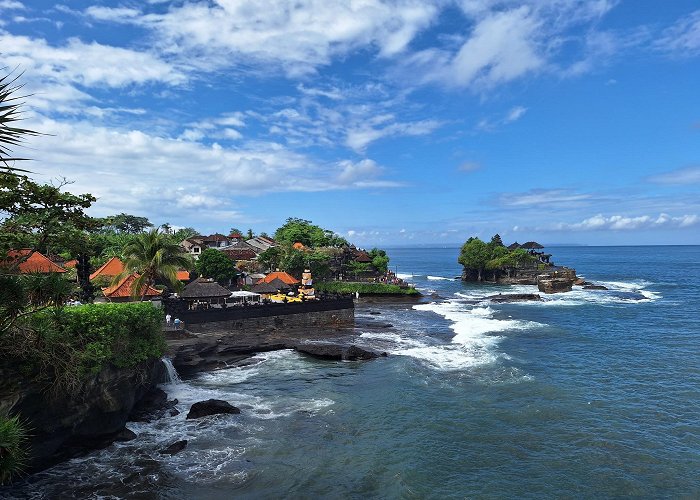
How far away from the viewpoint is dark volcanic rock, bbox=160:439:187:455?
16688 millimetres

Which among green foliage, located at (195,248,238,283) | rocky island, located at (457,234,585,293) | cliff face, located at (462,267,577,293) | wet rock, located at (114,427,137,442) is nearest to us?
wet rock, located at (114,427,137,442)

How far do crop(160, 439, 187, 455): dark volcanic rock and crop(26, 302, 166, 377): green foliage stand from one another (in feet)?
12.1

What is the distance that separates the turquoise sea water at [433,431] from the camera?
14.9 m

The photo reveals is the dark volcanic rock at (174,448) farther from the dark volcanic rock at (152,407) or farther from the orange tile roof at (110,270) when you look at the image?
the orange tile roof at (110,270)

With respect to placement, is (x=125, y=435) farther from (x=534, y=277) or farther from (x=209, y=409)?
(x=534, y=277)

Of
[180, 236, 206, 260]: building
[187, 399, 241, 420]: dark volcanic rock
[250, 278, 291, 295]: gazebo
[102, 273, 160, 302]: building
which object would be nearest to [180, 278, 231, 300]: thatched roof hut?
[102, 273, 160, 302]: building

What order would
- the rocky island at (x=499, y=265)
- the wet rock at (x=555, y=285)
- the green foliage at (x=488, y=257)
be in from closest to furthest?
the wet rock at (x=555, y=285) < the rocky island at (x=499, y=265) < the green foliage at (x=488, y=257)

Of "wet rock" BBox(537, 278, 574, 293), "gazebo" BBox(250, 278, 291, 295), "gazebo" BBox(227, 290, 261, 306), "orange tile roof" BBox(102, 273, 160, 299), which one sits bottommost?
"wet rock" BBox(537, 278, 574, 293)

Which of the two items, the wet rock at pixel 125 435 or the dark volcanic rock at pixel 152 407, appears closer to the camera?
the wet rock at pixel 125 435

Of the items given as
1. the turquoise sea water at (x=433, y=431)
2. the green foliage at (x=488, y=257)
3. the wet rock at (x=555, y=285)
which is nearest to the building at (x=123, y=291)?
the turquoise sea water at (x=433, y=431)

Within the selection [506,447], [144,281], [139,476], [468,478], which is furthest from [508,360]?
[144,281]

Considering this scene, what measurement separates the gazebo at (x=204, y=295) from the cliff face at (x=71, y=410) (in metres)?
19.0

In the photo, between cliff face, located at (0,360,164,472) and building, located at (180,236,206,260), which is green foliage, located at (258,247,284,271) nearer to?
building, located at (180,236,206,260)

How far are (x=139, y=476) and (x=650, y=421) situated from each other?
2073 centimetres
